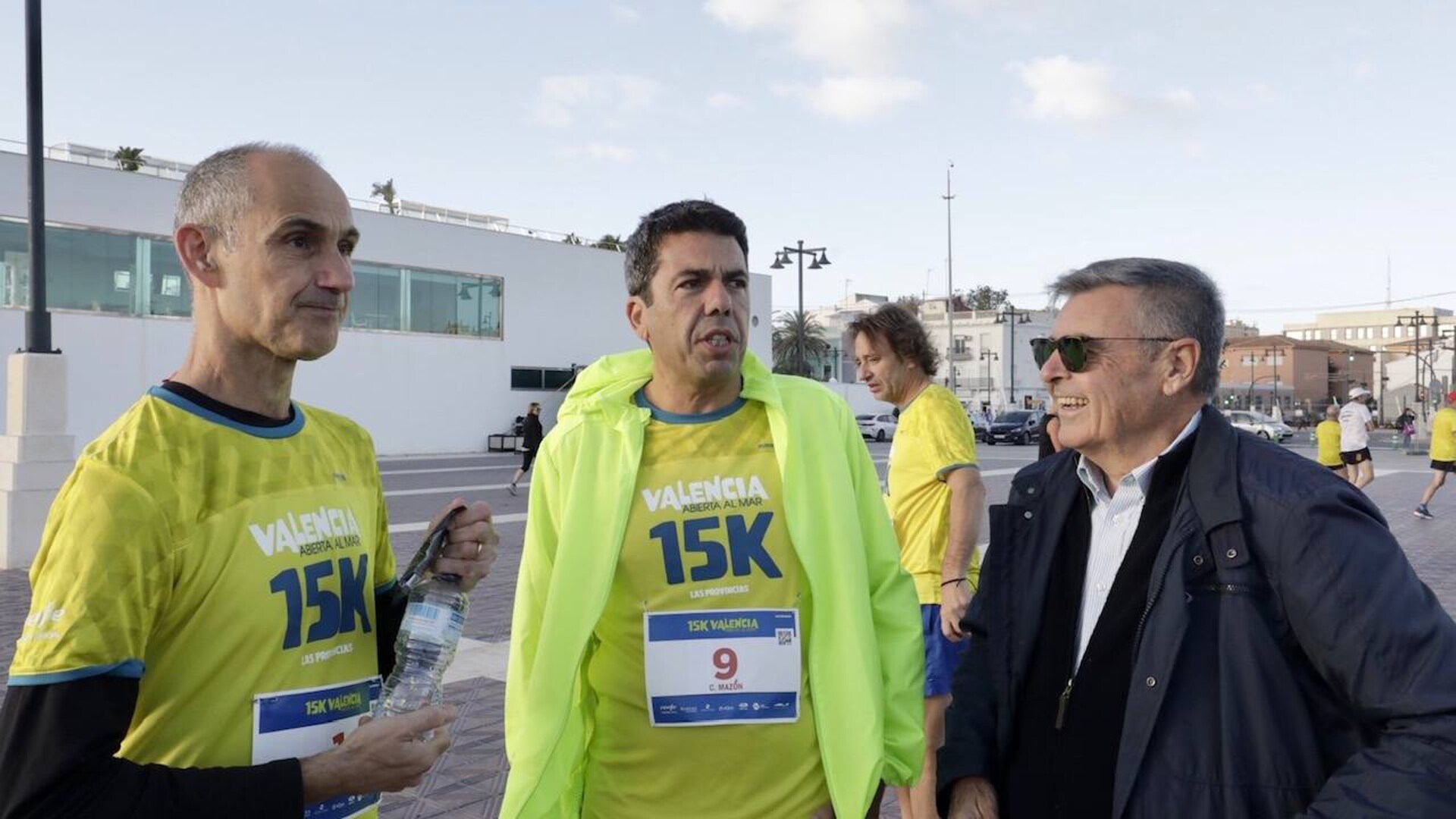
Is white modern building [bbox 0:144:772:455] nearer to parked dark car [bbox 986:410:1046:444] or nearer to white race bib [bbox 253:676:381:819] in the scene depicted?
parked dark car [bbox 986:410:1046:444]

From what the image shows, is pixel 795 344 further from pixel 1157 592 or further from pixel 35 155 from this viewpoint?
pixel 1157 592

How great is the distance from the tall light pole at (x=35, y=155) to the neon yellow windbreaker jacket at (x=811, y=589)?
33.1 ft

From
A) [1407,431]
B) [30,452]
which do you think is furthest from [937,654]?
[1407,431]

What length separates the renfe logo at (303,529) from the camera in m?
1.83

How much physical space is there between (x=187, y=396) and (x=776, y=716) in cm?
139

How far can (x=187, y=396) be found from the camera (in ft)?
6.06

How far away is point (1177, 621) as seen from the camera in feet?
6.43

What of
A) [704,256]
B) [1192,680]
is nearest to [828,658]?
[1192,680]

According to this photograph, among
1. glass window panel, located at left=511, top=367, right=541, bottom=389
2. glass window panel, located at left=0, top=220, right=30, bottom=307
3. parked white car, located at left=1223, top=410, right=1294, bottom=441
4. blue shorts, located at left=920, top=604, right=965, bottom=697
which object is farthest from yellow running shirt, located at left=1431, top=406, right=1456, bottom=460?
parked white car, located at left=1223, top=410, right=1294, bottom=441

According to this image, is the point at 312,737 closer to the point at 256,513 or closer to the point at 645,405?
the point at 256,513

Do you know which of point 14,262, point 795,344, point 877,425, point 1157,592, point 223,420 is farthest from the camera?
point 795,344

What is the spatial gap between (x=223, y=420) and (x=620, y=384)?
1066 mm

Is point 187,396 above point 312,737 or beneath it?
above

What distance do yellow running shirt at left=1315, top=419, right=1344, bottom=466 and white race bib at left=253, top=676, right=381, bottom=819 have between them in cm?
1774
